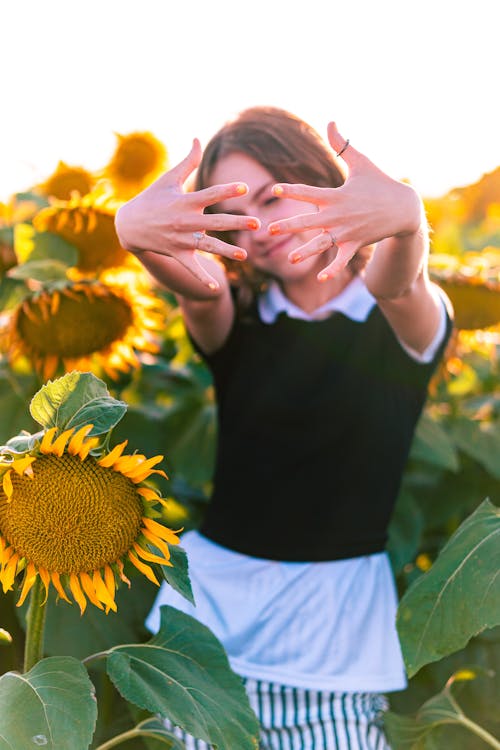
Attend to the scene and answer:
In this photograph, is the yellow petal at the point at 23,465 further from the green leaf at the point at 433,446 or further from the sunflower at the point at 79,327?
the green leaf at the point at 433,446

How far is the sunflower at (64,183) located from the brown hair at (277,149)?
27.6 inches

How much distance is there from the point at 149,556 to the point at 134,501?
0.06 metres

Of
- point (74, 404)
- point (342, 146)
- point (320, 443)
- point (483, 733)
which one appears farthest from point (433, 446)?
point (74, 404)

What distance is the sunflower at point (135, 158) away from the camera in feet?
9.59

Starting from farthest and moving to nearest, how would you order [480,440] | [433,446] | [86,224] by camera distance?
[480,440] → [433,446] → [86,224]

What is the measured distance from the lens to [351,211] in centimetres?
118

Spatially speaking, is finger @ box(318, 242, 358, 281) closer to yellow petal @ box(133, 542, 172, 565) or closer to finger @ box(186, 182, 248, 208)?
finger @ box(186, 182, 248, 208)

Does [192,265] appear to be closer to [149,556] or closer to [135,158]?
[149,556]

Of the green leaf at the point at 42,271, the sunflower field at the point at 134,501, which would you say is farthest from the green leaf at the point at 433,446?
the green leaf at the point at 42,271

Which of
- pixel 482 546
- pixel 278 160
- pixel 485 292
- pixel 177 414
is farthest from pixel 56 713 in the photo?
pixel 485 292

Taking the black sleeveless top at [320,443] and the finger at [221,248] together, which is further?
the black sleeveless top at [320,443]

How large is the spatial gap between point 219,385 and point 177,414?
0.37 m

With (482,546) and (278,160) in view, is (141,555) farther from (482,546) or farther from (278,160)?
(278,160)

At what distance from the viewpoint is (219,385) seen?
196cm
